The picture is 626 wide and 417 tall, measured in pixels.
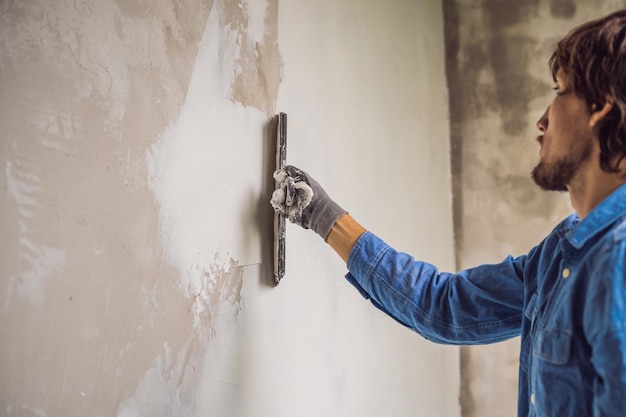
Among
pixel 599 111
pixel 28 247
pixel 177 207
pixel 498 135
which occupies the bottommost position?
pixel 28 247

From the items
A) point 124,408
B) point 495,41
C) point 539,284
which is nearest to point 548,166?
point 539,284

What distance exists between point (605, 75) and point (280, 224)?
71 centimetres

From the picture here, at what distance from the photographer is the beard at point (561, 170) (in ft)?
3.20

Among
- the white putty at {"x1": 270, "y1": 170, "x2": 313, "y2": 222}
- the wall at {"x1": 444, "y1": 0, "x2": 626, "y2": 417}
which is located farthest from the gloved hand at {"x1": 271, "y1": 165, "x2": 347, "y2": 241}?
the wall at {"x1": 444, "y1": 0, "x2": 626, "y2": 417}

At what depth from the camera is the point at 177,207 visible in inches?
39.3

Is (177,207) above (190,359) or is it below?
above

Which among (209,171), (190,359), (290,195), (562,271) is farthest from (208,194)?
(562,271)

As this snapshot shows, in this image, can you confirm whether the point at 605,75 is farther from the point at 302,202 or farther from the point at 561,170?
the point at 302,202

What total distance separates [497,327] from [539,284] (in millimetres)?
228

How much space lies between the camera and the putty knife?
4.09ft

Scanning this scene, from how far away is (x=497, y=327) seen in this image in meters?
1.23

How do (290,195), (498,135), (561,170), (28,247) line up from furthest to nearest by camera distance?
1. (498,135)
2. (290,195)
3. (561,170)
4. (28,247)

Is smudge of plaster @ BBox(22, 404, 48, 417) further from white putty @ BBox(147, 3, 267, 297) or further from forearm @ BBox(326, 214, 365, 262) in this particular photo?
forearm @ BBox(326, 214, 365, 262)

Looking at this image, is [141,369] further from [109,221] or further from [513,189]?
[513,189]
